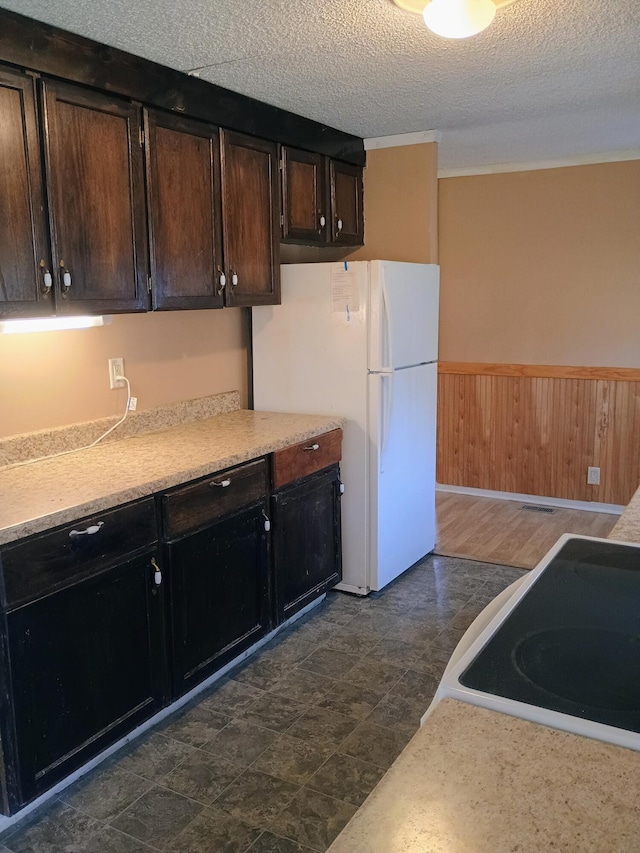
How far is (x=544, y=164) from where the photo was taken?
15.8ft

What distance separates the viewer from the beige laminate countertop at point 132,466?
6.70 ft

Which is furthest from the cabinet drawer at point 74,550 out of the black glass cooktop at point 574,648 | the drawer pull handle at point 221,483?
the black glass cooktop at point 574,648

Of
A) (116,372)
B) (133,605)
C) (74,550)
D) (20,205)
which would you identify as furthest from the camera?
Answer: (116,372)

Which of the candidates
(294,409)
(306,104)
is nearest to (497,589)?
(294,409)

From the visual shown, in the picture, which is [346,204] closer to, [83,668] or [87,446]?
[87,446]

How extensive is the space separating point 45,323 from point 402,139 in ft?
7.43

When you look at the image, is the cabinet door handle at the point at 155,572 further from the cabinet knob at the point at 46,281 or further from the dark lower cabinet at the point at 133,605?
the cabinet knob at the point at 46,281

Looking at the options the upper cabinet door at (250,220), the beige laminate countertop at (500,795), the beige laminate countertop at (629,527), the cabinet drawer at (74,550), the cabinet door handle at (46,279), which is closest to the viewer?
the beige laminate countertop at (500,795)

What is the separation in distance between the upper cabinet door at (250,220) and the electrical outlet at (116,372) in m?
0.52

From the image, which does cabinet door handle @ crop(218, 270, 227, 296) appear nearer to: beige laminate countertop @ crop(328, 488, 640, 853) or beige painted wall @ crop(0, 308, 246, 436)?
beige painted wall @ crop(0, 308, 246, 436)

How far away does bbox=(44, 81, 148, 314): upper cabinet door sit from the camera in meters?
2.30

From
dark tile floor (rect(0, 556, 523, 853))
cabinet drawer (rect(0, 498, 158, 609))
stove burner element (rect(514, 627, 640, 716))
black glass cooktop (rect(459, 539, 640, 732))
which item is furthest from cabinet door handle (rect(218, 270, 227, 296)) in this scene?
stove burner element (rect(514, 627, 640, 716))

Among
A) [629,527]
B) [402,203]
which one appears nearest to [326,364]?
[402,203]

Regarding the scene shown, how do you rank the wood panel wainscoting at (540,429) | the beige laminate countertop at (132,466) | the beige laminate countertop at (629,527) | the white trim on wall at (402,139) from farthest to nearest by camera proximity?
1. the wood panel wainscoting at (540,429)
2. the white trim on wall at (402,139)
3. the beige laminate countertop at (132,466)
4. the beige laminate countertop at (629,527)
